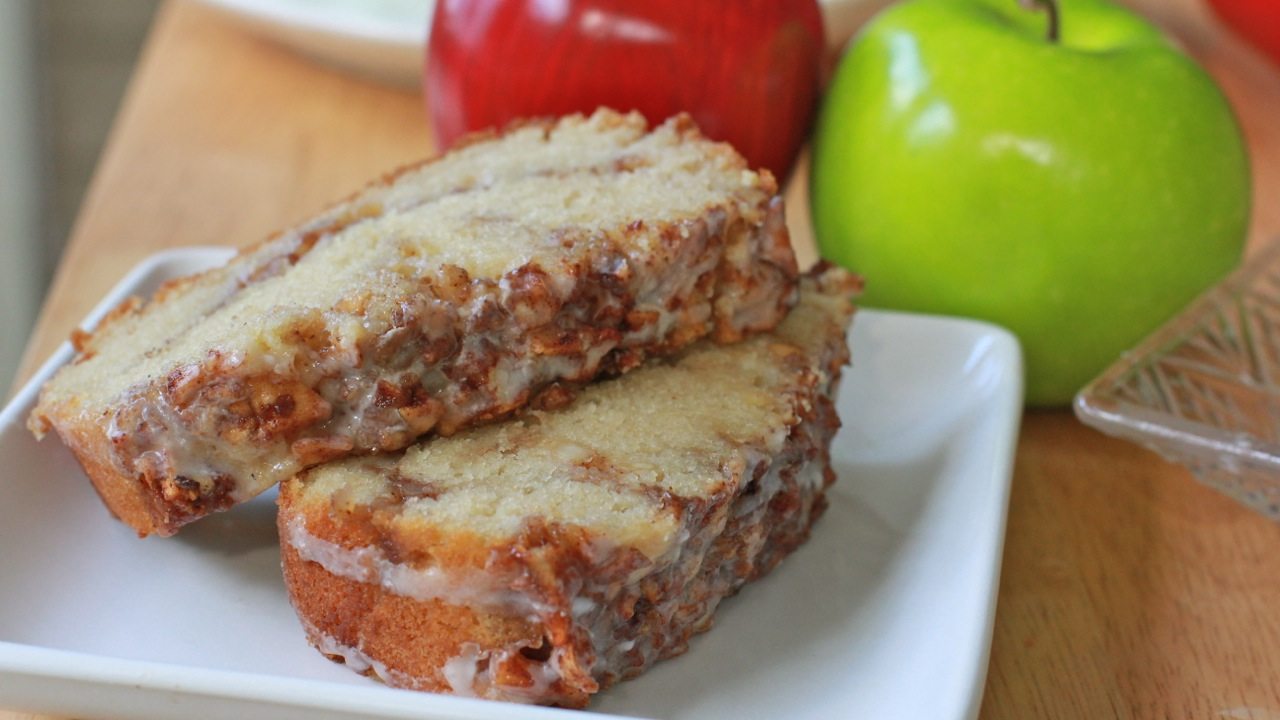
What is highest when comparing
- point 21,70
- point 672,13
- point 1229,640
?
point 672,13

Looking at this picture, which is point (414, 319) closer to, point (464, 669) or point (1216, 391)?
point (464, 669)

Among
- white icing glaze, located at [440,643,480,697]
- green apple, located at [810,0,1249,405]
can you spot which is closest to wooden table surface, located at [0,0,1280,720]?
green apple, located at [810,0,1249,405]

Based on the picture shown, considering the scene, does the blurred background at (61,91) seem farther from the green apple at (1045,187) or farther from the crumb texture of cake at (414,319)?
the green apple at (1045,187)

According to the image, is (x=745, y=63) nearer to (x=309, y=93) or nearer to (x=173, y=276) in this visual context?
(x=173, y=276)

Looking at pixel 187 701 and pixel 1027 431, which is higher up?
pixel 187 701

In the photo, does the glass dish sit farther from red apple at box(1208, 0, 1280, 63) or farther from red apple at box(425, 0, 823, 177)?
red apple at box(1208, 0, 1280, 63)

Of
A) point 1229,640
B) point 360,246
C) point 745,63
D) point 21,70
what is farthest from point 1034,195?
point 21,70

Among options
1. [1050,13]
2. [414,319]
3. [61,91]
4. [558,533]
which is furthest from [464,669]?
[61,91]
